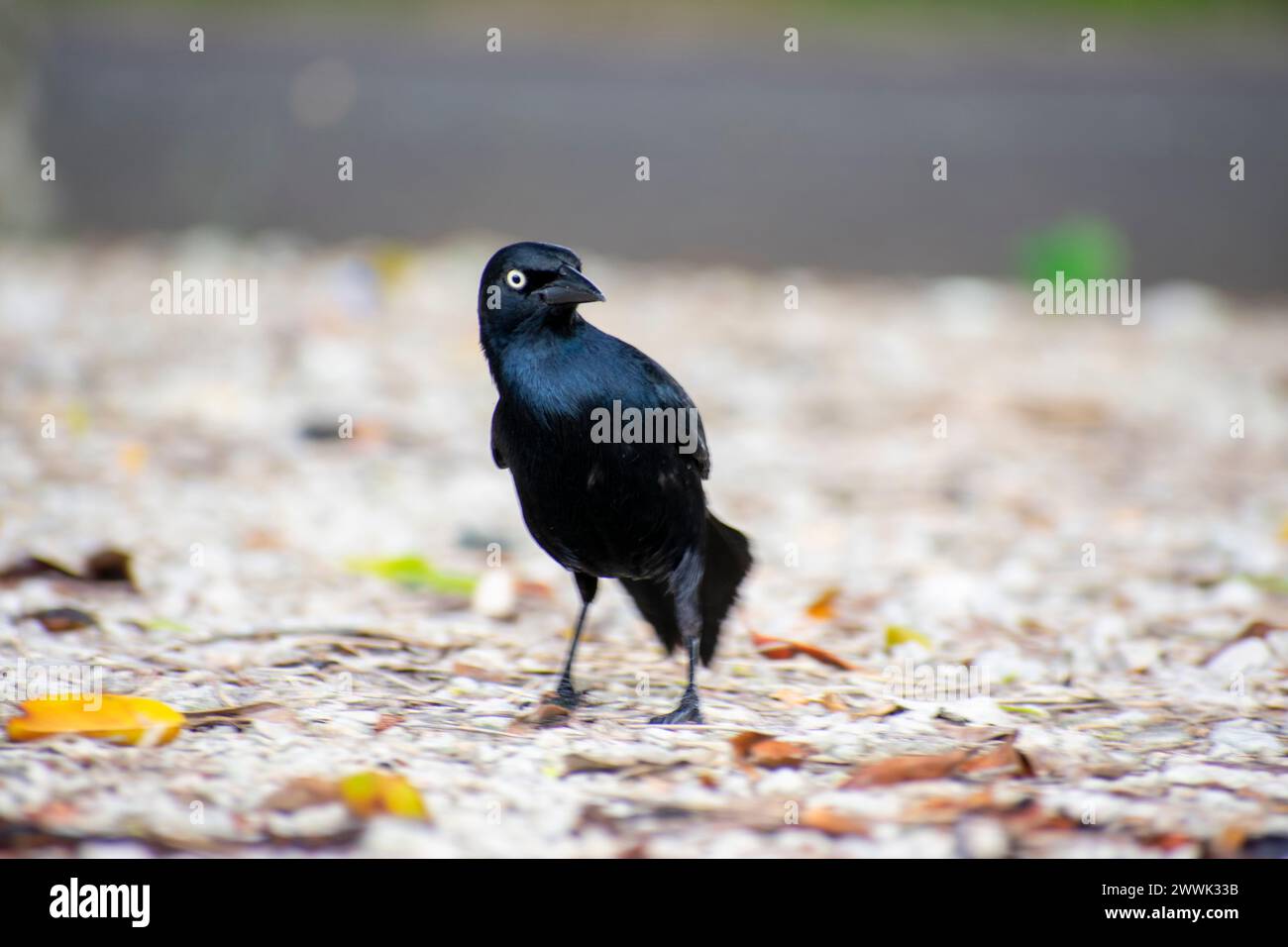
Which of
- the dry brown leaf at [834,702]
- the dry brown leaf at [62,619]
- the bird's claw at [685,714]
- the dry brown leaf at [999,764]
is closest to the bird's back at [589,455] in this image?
the bird's claw at [685,714]

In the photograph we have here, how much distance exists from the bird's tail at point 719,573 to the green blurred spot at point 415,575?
3.29 feet

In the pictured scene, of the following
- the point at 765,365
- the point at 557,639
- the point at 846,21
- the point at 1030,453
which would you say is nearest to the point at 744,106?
the point at 846,21

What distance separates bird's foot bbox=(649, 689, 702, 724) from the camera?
10.3 feet

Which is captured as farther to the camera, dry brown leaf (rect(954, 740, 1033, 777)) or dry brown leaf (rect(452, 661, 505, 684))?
dry brown leaf (rect(452, 661, 505, 684))

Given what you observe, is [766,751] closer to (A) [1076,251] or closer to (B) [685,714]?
(B) [685,714]

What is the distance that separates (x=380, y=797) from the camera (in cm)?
255

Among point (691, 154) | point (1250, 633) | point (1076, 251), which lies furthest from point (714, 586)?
point (1076, 251)

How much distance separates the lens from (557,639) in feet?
13.1

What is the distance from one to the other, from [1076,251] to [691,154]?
2.42m

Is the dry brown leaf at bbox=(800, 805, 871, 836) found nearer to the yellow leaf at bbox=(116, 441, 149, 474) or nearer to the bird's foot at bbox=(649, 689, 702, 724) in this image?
the bird's foot at bbox=(649, 689, 702, 724)

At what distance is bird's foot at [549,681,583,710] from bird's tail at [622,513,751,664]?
0.32m

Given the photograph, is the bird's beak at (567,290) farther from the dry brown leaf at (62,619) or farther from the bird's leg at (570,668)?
the dry brown leaf at (62,619)

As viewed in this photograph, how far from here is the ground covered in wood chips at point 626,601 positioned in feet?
8.55

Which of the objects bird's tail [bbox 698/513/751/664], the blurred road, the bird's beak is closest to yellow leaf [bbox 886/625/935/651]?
bird's tail [bbox 698/513/751/664]
